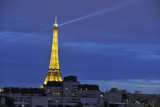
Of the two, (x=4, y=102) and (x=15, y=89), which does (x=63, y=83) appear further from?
(x=4, y=102)

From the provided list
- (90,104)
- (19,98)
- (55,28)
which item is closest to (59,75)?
(55,28)

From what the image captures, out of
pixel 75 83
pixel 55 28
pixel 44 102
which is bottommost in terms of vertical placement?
pixel 44 102

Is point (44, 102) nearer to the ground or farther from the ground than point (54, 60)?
nearer to the ground

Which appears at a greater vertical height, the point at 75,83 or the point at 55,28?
the point at 55,28

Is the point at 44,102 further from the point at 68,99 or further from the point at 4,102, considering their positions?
the point at 68,99

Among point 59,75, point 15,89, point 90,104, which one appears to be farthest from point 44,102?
point 59,75

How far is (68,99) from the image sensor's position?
139 metres

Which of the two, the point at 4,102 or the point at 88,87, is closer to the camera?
the point at 4,102

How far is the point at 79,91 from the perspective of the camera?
14275 centimetres

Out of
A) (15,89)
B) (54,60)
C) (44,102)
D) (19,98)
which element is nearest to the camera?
(44,102)

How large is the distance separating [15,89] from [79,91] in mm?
18016

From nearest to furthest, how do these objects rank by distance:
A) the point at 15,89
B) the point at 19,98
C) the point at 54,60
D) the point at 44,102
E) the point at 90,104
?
the point at 44,102 < the point at 90,104 < the point at 19,98 < the point at 15,89 < the point at 54,60

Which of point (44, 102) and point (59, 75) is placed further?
point (59, 75)

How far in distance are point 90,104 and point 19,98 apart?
76.4 ft
